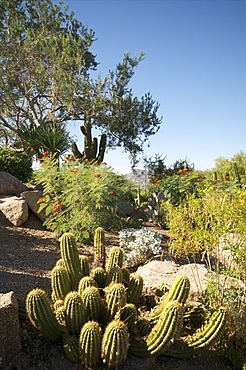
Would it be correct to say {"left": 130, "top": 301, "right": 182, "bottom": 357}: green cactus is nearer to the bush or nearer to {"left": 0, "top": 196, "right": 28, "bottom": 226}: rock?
{"left": 0, "top": 196, "right": 28, "bottom": 226}: rock

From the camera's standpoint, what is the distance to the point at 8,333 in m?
2.92

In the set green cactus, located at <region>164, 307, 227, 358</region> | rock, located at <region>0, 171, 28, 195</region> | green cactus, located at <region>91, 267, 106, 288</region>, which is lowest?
green cactus, located at <region>164, 307, 227, 358</region>

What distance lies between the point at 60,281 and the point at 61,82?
1410cm

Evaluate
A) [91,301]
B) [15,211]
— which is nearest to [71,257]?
[91,301]

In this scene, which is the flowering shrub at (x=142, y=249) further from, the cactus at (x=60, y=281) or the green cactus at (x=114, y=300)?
the green cactus at (x=114, y=300)

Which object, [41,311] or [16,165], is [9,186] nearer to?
[16,165]

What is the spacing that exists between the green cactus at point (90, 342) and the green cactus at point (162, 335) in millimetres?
352

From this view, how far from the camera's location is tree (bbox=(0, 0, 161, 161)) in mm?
16234

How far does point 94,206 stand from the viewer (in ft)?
21.2

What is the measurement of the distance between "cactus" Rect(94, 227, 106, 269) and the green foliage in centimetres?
216

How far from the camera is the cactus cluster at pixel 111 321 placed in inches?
110

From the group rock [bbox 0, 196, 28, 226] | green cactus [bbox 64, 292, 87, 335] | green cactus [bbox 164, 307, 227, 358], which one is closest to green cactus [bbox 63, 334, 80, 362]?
green cactus [bbox 64, 292, 87, 335]

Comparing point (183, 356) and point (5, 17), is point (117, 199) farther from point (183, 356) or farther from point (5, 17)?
point (5, 17)

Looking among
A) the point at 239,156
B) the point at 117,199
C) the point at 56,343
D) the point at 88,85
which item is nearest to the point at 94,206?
the point at 117,199
